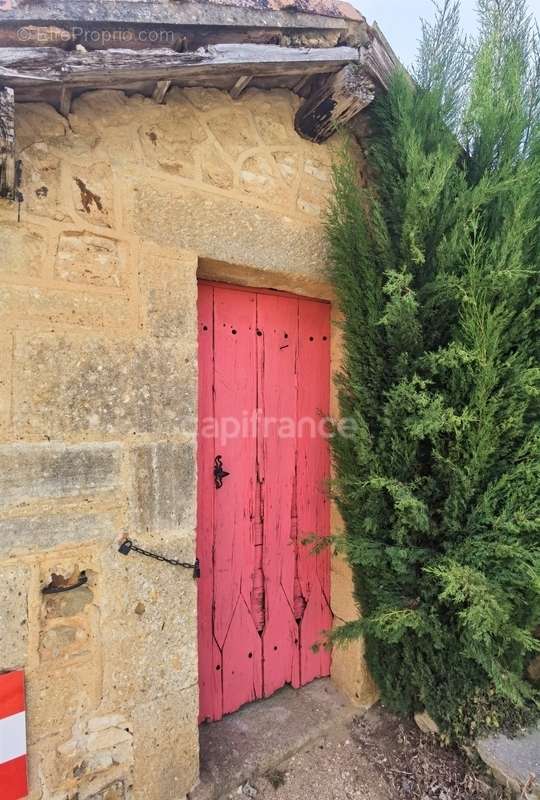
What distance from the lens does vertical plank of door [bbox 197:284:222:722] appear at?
2.21m

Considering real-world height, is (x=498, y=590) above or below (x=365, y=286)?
below

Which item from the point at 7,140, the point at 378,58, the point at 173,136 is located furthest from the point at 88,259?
the point at 378,58

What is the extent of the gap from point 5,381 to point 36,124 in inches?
37.4

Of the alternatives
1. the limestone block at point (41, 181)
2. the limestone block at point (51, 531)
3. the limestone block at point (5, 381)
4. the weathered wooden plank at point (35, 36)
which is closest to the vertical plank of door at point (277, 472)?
the limestone block at point (51, 531)

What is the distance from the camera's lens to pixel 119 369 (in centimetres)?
178

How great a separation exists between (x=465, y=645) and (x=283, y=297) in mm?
1873

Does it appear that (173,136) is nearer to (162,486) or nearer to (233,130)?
(233,130)

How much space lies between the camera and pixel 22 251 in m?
1.62

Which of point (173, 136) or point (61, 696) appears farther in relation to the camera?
point (173, 136)

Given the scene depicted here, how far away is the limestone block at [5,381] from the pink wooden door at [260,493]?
845mm

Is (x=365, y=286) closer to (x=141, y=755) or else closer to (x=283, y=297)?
(x=283, y=297)

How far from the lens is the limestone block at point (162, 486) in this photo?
1.81 m

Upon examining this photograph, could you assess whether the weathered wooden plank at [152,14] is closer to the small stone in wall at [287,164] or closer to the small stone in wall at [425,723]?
the small stone in wall at [287,164]

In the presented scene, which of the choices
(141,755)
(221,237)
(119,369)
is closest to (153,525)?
(119,369)
